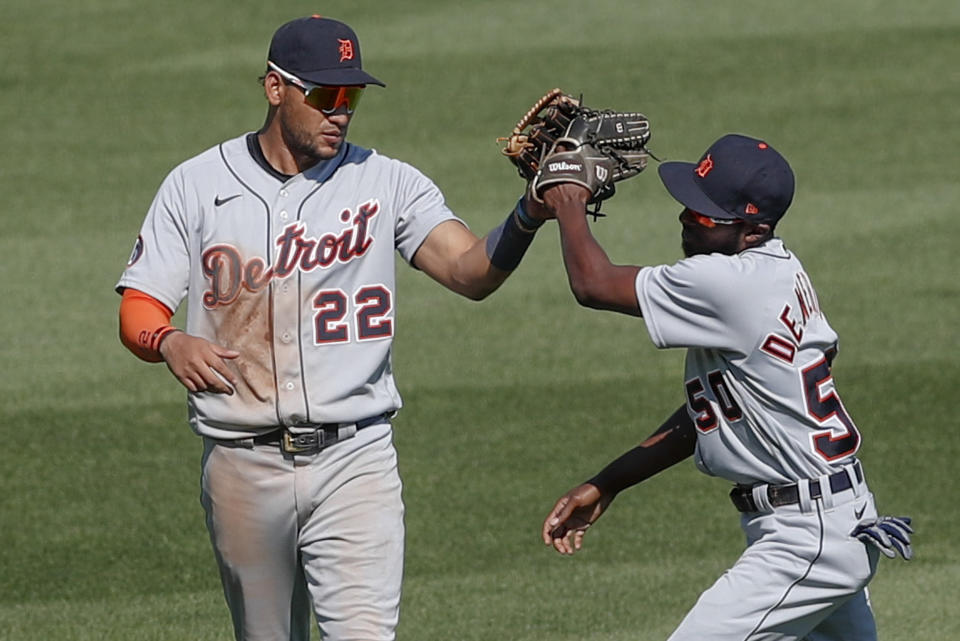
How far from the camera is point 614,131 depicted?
16.3 ft

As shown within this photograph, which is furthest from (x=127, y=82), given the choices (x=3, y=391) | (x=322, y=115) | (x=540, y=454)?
(x=322, y=115)

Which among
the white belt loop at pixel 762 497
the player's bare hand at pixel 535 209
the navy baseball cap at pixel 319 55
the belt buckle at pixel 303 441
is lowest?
the white belt loop at pixel 762 497

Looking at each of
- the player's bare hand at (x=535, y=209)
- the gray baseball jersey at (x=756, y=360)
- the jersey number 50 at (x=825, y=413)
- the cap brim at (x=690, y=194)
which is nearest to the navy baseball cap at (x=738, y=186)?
the cap brim at (x=690, y=194)

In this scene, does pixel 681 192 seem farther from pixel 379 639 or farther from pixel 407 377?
pixel 407 377

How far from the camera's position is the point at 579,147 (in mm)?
4957

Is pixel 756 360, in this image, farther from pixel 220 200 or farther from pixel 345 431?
pixel 220 200

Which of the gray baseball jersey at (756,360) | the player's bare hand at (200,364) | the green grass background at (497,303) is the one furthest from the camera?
the green grass background at (497,303)

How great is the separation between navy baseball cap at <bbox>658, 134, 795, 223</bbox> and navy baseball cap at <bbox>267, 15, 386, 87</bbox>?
1.02 metres

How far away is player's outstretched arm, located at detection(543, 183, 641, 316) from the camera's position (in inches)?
189

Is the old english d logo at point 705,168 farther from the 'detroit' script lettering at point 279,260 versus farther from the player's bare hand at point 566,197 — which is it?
the 'detroit' script lettering at point 279,260

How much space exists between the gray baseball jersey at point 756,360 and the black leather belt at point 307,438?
0.98 meters

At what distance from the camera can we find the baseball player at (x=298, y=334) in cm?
493

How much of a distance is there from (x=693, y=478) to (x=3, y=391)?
14.5ft

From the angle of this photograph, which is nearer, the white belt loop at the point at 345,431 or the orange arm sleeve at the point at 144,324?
the orange arm sleeve at the point at 144,324
